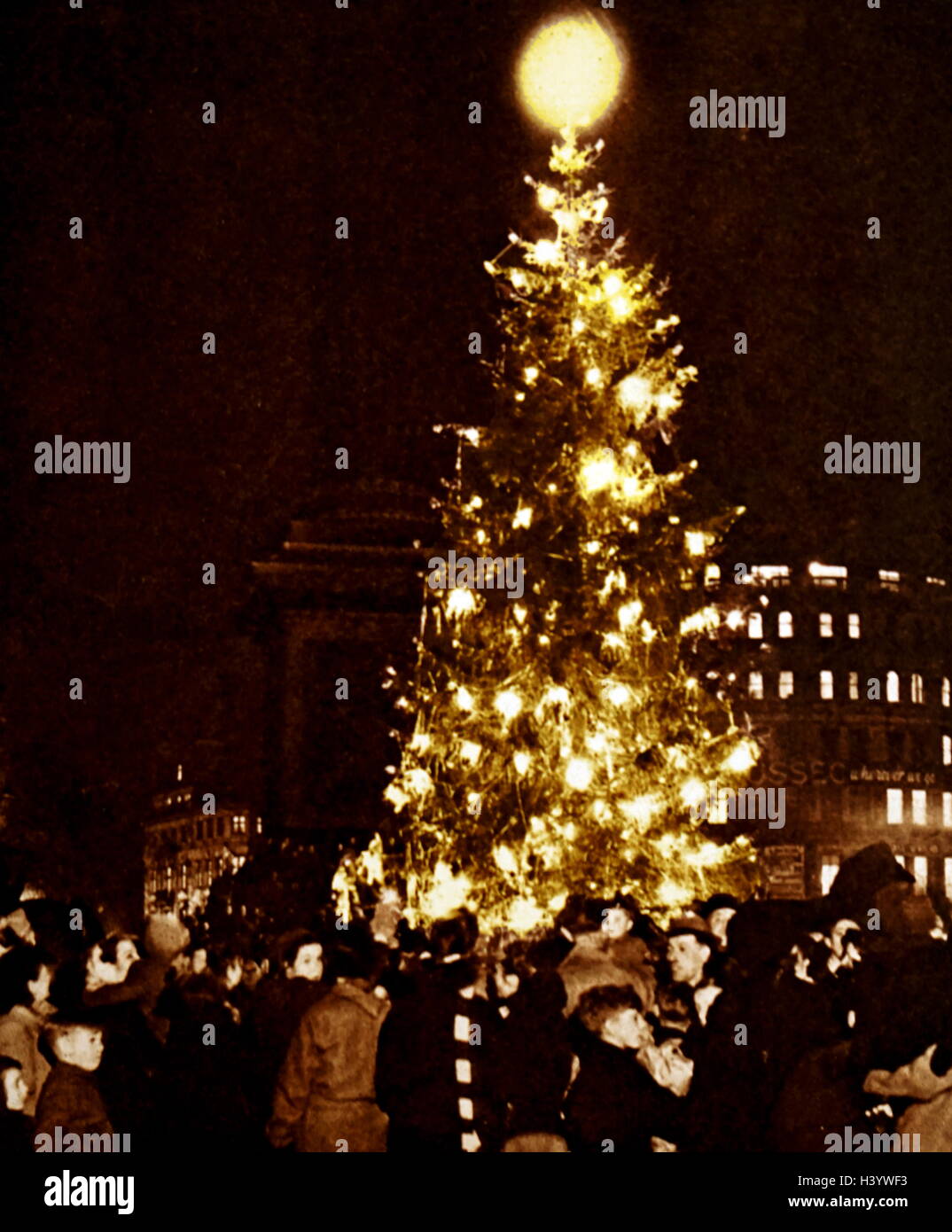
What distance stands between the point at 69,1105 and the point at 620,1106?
8.65ft

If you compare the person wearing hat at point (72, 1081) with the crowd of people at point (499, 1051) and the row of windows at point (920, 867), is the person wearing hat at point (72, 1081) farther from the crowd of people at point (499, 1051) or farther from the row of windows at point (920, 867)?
the row of windows at point (920, 867)

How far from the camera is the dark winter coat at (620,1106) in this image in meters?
7.75

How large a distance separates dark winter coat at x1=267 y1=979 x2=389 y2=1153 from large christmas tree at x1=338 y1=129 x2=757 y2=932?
6.00m

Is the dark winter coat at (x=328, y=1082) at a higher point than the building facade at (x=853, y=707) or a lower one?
lower

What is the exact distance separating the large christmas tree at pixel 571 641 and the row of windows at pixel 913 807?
68.3 m

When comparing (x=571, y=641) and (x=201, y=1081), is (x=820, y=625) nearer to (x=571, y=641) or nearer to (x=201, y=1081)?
(x=571, y=641)

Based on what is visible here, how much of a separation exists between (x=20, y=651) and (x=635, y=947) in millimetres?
30382

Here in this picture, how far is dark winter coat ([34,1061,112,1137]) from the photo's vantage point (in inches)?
318

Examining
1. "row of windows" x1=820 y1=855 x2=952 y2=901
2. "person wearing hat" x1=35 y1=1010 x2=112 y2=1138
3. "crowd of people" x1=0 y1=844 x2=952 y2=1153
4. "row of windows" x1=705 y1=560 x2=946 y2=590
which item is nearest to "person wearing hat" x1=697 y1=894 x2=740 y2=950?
"crowd of people" x1=0 y1=844 x2=952 y2=1153

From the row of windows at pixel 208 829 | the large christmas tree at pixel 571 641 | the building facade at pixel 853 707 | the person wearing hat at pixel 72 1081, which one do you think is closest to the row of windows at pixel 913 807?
the building facade at pixel 853 707

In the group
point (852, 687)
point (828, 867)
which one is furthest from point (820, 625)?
point (828, 867)

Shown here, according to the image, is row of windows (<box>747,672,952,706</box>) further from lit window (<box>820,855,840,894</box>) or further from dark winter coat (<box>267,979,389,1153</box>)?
dark winter coat (<box>267,979,389,1153</box>)

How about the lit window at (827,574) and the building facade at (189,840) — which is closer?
the building facade at (189,840)
